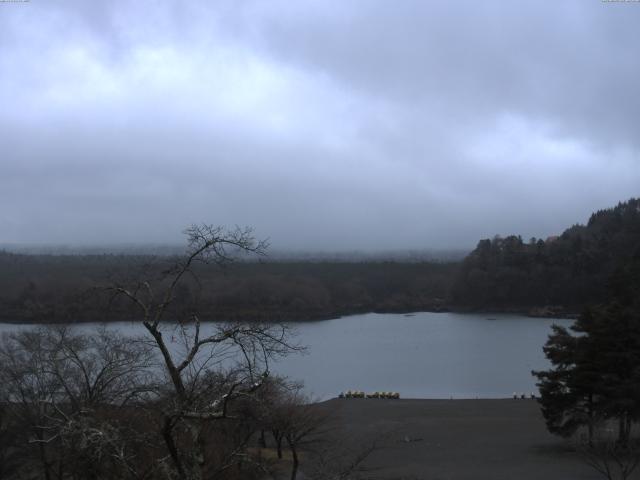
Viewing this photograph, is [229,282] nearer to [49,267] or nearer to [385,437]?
[49,267]

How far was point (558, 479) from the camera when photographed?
10.9 meters

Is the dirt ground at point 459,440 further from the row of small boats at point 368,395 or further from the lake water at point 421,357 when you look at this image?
the lake water at point 421,357

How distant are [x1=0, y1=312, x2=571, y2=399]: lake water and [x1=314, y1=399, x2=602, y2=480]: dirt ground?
279 centimetres

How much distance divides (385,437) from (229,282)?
107 ft

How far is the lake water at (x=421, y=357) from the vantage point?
24750 mm

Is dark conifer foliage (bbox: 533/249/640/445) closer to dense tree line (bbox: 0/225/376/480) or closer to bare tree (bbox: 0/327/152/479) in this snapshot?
dense tree line (bbox: 0/225/376/480)

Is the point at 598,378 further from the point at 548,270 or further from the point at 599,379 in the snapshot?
the point at 548,270

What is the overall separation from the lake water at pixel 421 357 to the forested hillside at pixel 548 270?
22.3ft

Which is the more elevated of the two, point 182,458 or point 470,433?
point 182,458

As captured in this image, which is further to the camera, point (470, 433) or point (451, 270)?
point (451, 270)

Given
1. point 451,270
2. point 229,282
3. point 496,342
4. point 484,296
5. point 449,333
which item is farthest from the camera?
point 451,270

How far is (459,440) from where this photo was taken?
50.0 ft

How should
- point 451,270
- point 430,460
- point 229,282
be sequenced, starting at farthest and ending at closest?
point 451,270 < point 229,282 < point 430,460

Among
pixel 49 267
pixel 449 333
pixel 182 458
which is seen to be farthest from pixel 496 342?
pixel 49 267
